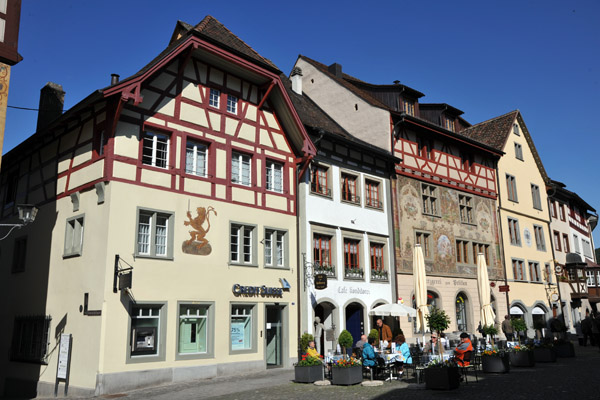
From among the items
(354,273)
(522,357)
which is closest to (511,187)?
(354,273)

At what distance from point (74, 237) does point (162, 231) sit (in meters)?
2.79

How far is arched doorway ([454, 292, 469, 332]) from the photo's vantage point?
27156mm

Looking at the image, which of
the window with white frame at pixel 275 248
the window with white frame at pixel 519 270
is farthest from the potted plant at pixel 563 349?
the window with white frame at pixel 519 270

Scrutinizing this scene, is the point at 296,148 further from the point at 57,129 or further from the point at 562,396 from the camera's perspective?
the point at 562,396

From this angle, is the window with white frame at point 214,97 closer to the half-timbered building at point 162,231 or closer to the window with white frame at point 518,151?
the half-timbered building at point 162,231

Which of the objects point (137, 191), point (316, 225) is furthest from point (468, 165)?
point (137, 191)

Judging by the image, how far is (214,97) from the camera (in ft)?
62.4

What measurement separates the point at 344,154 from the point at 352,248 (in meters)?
4.00

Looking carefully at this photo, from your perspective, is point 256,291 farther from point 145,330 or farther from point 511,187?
point 511,187

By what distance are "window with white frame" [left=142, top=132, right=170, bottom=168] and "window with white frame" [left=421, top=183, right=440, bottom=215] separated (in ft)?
45.4

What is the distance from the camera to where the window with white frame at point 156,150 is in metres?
16.8

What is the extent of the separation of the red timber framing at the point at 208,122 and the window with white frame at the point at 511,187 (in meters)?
17.3

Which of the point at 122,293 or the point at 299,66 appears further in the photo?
the point at 299,66

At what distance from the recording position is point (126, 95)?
50.8ft
